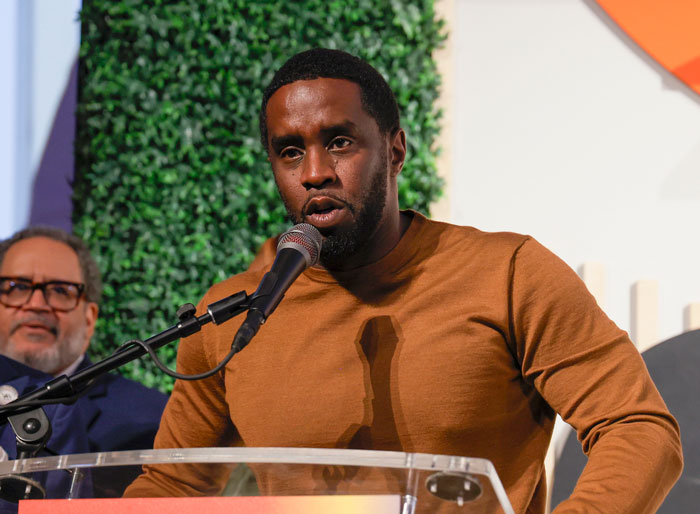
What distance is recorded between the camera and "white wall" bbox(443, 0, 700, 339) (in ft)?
10.8

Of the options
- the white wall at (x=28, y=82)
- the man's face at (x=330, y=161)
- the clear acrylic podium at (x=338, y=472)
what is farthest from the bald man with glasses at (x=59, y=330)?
the clear acrylic podium at (x=338, y=472)

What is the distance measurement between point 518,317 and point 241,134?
2404mm

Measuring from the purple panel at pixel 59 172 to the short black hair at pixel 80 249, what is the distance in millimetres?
410

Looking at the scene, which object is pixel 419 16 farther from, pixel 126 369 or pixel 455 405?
pixel 455 405

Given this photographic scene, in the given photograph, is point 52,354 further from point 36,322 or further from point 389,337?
point 389,337

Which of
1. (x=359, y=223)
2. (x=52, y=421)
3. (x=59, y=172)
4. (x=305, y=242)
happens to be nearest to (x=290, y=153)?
(x=359, y=223)

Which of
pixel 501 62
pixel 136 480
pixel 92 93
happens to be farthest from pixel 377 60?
pixel 136 480

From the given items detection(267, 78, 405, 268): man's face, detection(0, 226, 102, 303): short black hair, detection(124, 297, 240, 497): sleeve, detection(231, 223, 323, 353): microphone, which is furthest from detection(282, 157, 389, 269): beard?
detection(0, 226, 102, 303): short black hair

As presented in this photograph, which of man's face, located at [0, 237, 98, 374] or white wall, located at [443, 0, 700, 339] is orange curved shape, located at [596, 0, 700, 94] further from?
man's face, located at [0, 237, 98, 374]

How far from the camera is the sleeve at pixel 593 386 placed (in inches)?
50.1

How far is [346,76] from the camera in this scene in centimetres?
175

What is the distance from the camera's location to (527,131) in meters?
3.44

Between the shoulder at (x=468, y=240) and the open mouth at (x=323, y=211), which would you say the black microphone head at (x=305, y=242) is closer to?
the open mouth at (x=323, y=211)

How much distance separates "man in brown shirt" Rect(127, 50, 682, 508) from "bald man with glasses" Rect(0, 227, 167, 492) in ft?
4.12
